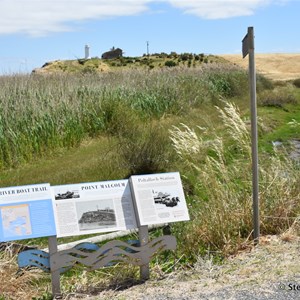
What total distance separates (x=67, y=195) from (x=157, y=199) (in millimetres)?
841

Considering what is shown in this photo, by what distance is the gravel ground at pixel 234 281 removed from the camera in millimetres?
5012

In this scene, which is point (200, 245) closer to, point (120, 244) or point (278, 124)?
point (120, 244)

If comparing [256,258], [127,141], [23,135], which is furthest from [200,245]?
[23,135]

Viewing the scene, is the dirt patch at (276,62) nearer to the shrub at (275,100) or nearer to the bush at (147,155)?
the shrub at (275,100)

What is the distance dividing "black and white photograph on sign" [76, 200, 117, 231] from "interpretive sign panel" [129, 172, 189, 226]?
0.27m

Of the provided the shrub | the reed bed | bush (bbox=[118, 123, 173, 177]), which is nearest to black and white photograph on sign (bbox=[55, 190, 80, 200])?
bush (bbox=[118, 123, 173, 177])

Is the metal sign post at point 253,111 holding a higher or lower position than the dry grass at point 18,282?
higher

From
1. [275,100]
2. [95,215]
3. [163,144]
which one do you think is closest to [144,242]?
[95,215]

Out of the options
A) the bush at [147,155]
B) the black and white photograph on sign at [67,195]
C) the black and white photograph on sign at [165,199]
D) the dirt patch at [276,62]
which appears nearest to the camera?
the black and white photograph on sign at [67,195]

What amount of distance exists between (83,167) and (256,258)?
6.16 metres

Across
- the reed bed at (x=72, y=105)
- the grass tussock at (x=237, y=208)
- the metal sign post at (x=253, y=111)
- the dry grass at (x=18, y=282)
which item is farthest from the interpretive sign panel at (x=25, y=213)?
the reed bed at (x=72, y=105)

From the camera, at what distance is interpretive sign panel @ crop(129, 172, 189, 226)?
5.44 m

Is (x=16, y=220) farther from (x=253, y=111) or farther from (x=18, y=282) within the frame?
(x=253, y=111)

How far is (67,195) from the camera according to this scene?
5.25 m
